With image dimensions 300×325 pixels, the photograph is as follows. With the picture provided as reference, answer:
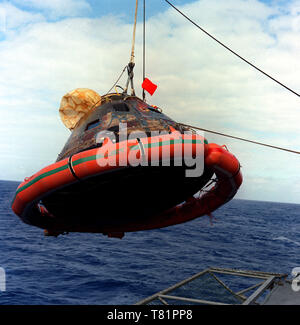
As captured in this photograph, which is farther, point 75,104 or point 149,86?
point 75,104

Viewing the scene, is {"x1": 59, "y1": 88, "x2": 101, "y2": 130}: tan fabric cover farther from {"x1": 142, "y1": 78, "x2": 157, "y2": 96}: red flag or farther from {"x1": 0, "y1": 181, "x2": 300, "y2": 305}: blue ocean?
{"x1": 0, "y1": 181, "x2": 300, "y2": 305}: blue ocean

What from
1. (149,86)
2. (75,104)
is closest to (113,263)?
(75,104)

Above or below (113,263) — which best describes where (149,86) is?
above

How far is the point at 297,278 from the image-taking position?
12.7m

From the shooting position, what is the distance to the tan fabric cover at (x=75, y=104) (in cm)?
1030

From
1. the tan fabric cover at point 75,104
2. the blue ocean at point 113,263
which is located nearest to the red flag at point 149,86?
the tan fabric cover at point 75,104

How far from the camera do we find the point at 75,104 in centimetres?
1041

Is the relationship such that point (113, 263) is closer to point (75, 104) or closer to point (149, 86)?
point (75, 104)

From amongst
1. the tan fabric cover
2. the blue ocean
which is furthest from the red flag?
the blue ocean

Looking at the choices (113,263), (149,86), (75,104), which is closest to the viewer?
(149,86)

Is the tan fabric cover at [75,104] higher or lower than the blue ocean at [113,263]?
higher

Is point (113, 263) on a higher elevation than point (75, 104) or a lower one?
lower

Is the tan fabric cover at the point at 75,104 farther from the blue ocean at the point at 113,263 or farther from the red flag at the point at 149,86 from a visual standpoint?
the blue ocean at the point at 113,263

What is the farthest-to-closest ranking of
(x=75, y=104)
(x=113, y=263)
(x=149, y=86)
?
(x=113, y=263), (x=75, y=104), (x=149, y=86)
